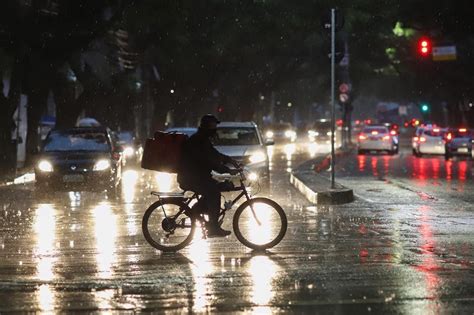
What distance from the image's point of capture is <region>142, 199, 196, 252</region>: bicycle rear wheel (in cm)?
1266

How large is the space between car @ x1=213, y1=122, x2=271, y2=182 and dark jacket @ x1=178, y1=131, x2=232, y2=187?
39.7 ft

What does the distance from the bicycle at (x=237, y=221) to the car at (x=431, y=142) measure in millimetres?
38058

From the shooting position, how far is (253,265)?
11250 millimetres

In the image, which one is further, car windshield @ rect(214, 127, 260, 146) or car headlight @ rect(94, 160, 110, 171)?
car windshield @ rect(214, 127, 260, 146)

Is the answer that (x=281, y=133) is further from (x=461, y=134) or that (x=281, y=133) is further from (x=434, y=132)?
(x=461, y=134)

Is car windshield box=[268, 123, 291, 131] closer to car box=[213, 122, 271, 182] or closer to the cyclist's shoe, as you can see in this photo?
car box=[213, 122, 271, 182]

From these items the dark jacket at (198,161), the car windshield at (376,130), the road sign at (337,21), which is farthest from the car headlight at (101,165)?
the car windshield at (376,130)

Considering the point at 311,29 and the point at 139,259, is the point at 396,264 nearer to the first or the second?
the point at 139,259

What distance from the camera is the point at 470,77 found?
65.8 metres

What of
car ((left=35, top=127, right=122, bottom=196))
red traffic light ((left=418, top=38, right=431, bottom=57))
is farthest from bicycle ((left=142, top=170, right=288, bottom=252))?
red traffic light ((left=418, top=38, right=431, bottom=57))

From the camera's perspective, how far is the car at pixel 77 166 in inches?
913

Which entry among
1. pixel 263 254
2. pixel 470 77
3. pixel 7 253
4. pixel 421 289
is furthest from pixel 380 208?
pixel 470 77

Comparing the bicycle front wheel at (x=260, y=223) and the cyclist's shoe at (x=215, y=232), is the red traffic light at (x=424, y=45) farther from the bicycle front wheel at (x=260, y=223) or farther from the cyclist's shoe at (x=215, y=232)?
the cyclist's shoe at (x=215, y=232)

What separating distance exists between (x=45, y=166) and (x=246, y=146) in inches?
202
